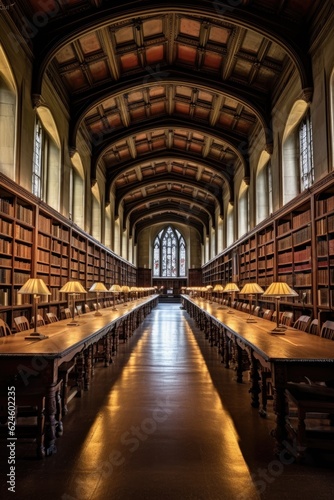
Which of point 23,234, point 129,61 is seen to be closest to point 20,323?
point 23,234

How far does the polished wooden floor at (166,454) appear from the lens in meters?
2.43

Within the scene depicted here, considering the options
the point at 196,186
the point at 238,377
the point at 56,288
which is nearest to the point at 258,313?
the point at 238,377

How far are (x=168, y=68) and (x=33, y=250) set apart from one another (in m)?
6.59

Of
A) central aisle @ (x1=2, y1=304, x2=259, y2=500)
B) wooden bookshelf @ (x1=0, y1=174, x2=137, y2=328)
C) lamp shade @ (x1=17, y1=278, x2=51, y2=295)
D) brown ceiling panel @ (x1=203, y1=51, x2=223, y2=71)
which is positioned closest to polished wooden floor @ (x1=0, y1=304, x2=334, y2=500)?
central aisle @ (x1=2, y1=304, x2=259, y2=500)

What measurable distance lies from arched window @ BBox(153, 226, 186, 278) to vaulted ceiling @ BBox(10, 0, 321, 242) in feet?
50.5

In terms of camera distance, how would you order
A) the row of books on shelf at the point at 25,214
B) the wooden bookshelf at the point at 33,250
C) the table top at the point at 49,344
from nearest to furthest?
1. the table top at the point at 49,344
2. the wooden bookshelf at the point at 33,250
3. the row of books on shelf at the point at 25,214

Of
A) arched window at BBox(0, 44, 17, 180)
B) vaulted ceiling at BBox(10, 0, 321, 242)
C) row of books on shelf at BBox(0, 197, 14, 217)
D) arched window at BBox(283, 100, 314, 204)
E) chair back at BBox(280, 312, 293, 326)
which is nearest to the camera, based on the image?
chair back at BBox(280, 312, 293, 326)

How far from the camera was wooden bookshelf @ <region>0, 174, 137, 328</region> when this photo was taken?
6.00 m

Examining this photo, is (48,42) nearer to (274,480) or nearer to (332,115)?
(332,115)

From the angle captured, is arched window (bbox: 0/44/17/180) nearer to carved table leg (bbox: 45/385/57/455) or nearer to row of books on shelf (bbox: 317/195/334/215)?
carved table leg (bbox: 45/385/57/455)

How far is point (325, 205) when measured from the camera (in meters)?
6.06

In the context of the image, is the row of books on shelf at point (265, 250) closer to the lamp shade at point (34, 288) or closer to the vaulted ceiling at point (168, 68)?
the vaulted ceiling at point (168, 68)

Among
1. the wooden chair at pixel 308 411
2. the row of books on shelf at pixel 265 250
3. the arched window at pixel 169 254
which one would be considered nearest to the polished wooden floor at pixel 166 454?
the wooden chair at pixel 308 411

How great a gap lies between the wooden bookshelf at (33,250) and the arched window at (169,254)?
1938 cm
